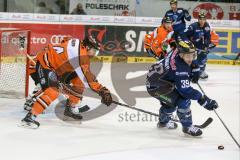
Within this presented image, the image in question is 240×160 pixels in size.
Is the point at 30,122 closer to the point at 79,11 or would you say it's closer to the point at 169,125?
the point at 169,125

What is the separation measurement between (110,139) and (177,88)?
2.28 feet

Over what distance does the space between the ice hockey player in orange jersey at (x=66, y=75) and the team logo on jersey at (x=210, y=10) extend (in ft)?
17.1

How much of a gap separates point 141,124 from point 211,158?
135 centimetres

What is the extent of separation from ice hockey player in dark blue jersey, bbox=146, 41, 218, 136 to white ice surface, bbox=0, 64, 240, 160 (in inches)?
5.0

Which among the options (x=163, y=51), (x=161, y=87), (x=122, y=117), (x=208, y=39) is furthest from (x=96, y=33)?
(x=161, y=87)

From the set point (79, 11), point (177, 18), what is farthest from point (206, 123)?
point (79, 11)

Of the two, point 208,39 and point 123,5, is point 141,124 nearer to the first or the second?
point 208,39

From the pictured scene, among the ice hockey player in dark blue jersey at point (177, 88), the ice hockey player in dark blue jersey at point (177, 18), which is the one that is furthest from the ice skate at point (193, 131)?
the ice hockey player in dark blue jersey at point (177, 18)

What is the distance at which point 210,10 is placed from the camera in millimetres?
10148

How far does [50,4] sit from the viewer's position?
9430 mm

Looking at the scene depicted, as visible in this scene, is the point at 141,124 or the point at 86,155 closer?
the point at 86,155

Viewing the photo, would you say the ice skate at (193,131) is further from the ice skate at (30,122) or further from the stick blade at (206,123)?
the ice skate at (30,122)

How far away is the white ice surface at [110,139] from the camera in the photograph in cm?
408

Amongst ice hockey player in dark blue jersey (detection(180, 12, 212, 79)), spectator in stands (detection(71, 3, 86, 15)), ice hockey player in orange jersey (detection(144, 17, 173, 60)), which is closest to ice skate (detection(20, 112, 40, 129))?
ice hockey player in orange jersey (detection(144, 17, 173, 60))
